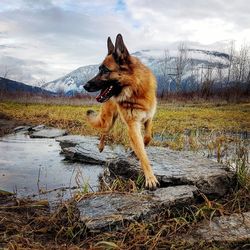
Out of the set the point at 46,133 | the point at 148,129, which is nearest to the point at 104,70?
the point at 148,129

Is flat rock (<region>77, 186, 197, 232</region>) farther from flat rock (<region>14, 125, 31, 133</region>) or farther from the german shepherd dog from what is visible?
flat rock (<region>14, 125, 31, 133</region>)

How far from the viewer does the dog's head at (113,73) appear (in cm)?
572

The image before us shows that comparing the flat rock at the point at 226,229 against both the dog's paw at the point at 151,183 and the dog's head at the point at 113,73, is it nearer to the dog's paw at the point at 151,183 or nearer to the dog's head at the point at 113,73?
the dog's paw at the point at 151,183

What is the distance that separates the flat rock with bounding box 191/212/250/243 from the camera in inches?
151

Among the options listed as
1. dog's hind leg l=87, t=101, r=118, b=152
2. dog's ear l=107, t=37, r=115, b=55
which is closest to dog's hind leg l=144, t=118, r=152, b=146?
dog's hind leg l=87, t=101, r=118, b=152

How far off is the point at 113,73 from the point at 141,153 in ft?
4.17

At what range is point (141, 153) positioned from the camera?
5258 millimetres

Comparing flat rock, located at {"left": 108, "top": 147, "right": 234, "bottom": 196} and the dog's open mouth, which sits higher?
the dog's open mouth

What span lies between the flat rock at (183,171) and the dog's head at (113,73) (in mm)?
1052

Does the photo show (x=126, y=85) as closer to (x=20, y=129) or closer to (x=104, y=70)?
(x=104, y=70)

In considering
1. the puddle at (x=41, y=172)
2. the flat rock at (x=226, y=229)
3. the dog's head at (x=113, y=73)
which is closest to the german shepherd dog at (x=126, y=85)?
the dog's head at (x=113, y=73)

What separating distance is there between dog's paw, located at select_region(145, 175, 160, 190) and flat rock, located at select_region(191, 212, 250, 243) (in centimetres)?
84

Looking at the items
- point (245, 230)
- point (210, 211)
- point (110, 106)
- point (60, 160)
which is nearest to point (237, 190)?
point (210, 211)

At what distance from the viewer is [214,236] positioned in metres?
3.86
